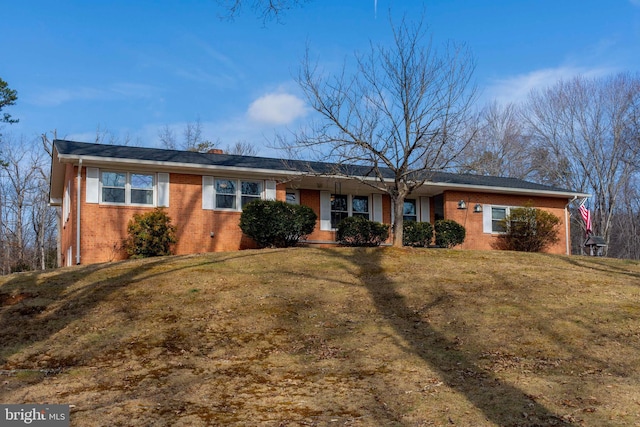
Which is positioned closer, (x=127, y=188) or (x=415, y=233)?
(x=127, y=188)

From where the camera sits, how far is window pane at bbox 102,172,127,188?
682 inches

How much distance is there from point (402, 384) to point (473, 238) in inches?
615

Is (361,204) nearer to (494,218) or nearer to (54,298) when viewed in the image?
(494,218)

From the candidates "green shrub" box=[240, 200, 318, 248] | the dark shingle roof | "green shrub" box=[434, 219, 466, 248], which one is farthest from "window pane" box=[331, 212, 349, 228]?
"green shrub" box=[434, 219, 466, 248]

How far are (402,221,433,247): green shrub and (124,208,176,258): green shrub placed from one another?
A: 791cm

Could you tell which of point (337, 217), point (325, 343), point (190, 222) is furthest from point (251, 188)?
point (325, 343)

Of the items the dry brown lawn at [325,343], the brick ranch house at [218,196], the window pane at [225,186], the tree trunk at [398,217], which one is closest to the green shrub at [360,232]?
the brick ranch house at [218,196]

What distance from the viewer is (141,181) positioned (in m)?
17.9

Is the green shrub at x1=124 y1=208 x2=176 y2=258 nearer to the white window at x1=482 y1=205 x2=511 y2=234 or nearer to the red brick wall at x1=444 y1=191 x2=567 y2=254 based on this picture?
the red brick wall at x1=444 y1=191 x2=567 y2=254

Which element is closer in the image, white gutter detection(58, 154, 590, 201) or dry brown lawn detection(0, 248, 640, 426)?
dry brown lawn detection(0, 248, 640, 426)

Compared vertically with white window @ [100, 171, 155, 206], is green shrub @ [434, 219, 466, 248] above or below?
below

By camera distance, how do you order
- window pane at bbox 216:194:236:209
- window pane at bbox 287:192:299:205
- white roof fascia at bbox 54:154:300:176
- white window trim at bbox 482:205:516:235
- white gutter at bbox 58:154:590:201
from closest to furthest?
white roof fascia at bbox 54:154:300:176, white gutter at bbox 58:154:590:201, window pane at bbox 216:194:236:209, window pane at bbox 287:192:299:205, white window trim at bbox 482:205:516:235

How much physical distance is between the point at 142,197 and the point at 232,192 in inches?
113

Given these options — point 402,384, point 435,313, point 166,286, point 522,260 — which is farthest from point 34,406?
point 522,260
